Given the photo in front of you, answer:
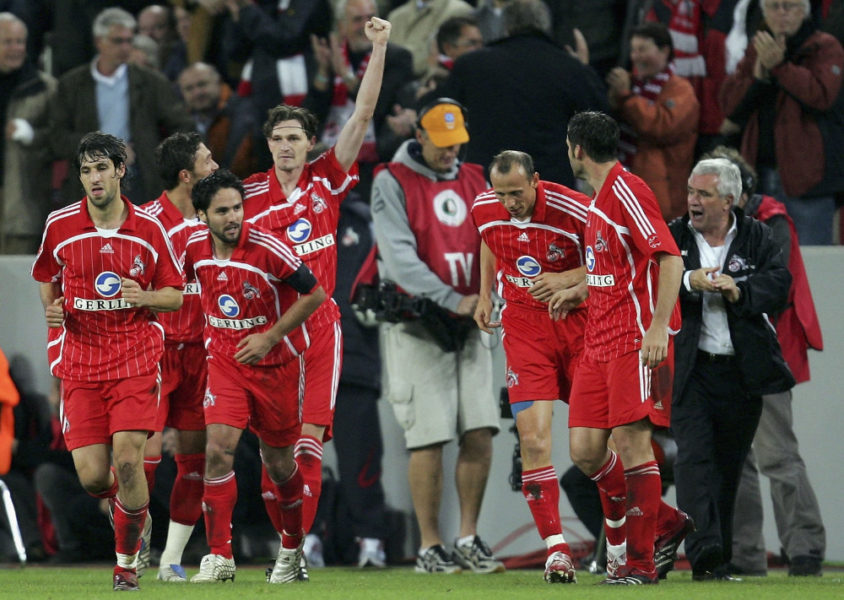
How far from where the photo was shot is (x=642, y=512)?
732cm

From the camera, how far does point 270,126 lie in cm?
843

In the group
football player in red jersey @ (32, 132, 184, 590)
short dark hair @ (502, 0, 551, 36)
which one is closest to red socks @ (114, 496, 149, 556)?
football player in red jersey @ (32, 132, 184, 590)

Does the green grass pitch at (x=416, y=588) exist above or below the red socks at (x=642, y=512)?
below

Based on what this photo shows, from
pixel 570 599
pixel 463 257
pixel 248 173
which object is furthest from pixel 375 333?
pixel 570 599

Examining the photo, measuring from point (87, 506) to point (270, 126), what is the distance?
3.28m

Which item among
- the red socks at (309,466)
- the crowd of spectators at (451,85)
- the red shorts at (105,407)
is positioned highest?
the crowd of spectators at (451,85)

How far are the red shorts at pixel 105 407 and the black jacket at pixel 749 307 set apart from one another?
2784mm

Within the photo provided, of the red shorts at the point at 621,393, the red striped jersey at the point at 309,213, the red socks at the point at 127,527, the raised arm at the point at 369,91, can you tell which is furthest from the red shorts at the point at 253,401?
the red shorts at the point at 621,393

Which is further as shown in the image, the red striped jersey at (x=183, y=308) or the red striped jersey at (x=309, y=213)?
the red striped jersey at (x=183, y=308)

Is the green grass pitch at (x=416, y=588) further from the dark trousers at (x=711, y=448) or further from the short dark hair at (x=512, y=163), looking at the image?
the short dark hair at (x=512, y=163)

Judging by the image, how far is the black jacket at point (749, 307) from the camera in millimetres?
8148

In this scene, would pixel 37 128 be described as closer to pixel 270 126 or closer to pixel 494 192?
pixel 270 126

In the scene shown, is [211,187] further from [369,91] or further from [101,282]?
[369,91]

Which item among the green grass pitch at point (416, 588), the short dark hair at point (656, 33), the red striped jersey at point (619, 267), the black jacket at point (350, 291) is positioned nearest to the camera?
the green grass pitch at point (416, 588)
